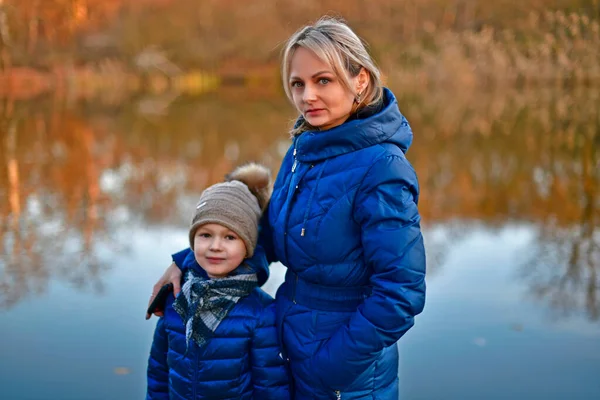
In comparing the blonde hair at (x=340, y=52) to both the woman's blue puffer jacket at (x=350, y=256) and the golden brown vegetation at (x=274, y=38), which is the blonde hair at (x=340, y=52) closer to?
the woman's blue puffer jacket at (x=350, y=256)

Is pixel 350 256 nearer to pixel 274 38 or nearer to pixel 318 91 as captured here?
pixel 318 91

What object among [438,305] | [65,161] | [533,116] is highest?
[533,116]

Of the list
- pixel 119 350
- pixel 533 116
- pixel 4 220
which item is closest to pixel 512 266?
pixel 119 350

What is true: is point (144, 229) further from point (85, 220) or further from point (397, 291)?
point (397, 291)

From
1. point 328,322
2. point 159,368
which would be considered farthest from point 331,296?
point 159,368

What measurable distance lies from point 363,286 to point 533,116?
1272 centimetres

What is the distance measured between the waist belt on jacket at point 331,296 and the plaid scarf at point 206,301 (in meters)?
0.23

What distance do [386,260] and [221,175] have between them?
6.23 meters

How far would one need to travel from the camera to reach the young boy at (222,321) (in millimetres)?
1796

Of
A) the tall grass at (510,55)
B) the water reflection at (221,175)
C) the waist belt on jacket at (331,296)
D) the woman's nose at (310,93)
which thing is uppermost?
the tall grass at (510,55)

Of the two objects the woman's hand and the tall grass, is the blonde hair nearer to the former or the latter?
the woman's hand

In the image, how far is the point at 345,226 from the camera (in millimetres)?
1569

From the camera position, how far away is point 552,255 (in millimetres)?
4547

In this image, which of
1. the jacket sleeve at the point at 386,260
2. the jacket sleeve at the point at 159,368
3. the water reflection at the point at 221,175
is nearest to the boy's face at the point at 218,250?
the jacket sleeve at the point at 159,368
